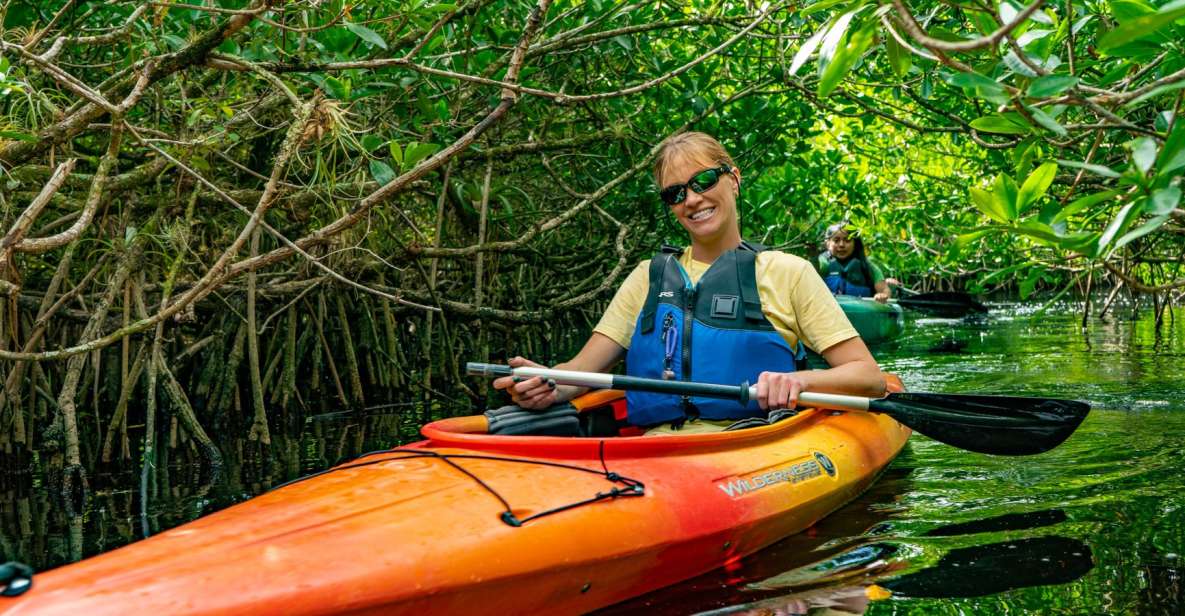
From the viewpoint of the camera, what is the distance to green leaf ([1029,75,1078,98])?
172 cm

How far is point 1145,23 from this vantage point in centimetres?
153

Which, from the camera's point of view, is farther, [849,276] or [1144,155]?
[849,276]

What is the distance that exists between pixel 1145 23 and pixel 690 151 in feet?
7.01

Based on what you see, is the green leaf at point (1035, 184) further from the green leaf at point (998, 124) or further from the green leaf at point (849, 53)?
the green leaf at point (849, 53)

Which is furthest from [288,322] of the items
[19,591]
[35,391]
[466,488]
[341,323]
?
[19,591]

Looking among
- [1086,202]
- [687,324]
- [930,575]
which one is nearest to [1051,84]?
[1086,202]

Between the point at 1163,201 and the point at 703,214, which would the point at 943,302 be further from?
the point at 1163,201

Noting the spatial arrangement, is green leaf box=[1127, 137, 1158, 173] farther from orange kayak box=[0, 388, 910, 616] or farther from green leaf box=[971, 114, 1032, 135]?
orange kayak box=[0, 388, 910, 616]

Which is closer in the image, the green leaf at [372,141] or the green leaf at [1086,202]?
the green leaf at [1086,202]

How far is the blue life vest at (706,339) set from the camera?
3574mm

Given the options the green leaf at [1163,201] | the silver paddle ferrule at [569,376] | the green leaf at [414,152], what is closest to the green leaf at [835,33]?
the green leaf at [1163,201]

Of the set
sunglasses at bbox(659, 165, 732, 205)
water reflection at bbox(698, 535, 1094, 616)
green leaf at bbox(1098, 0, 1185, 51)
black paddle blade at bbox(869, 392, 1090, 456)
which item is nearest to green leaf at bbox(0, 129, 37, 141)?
sunglasses at bbox(659, 165, 732, 205)

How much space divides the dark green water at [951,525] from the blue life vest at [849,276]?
3.96 metres

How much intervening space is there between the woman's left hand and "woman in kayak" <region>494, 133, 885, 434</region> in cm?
11
